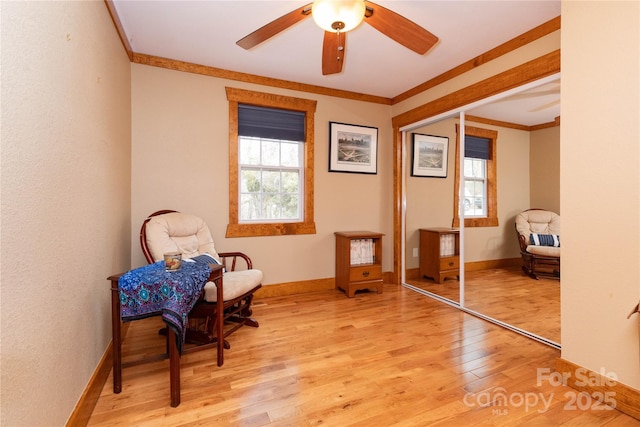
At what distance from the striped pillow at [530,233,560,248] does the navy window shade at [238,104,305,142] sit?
271 cm

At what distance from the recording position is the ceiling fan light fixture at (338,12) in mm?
1648

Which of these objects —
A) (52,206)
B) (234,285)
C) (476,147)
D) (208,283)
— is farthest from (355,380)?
(476,147)

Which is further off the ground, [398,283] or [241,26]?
[241,26]

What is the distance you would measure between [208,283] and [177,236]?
2.29 ft

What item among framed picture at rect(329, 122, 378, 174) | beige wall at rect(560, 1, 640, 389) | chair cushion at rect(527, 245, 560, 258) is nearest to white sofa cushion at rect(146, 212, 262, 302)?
framed picture at rect(329, 122, 378, 174)

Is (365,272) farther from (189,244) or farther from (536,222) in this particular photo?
(189,244)

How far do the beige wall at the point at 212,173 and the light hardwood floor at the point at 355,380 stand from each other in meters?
0.98

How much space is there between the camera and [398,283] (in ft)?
13.3

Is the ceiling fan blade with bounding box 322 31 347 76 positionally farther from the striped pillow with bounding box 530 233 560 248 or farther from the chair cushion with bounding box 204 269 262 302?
the striped pillow with bounding box 530 233 560 248

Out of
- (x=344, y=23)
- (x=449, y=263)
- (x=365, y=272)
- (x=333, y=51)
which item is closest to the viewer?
(x=344, y=23)

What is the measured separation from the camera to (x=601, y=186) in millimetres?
1670

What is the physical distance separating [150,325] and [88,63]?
7.06 feet

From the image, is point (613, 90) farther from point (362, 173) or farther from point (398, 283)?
point (398, 283)

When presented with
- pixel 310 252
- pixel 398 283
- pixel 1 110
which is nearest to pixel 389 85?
pixel 310 252
